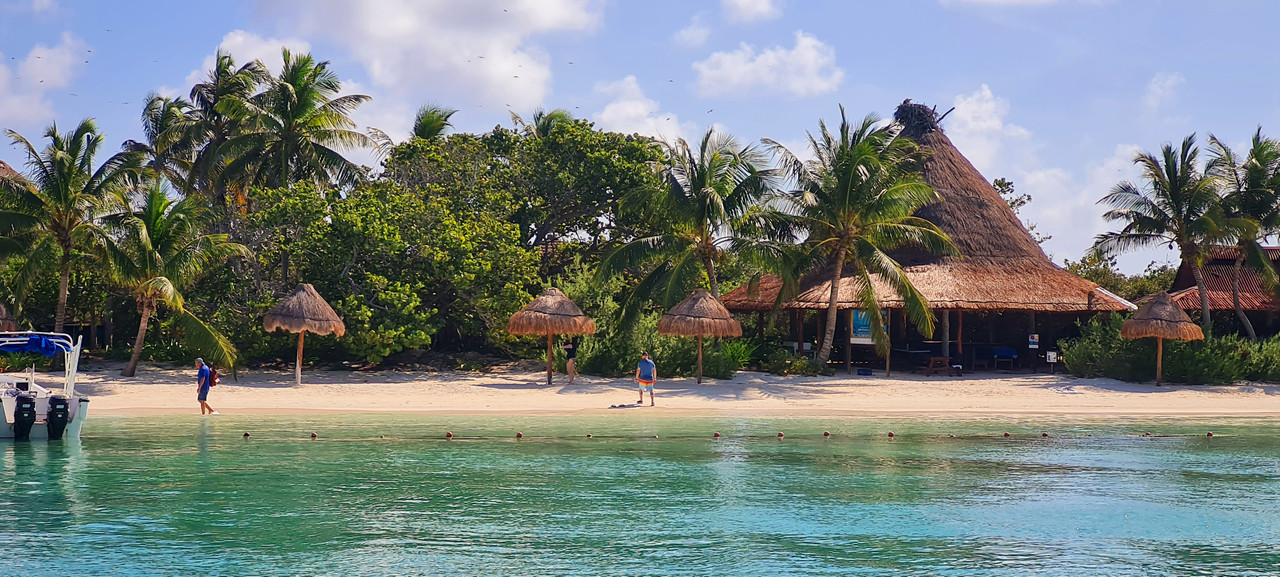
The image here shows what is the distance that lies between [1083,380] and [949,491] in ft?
45.3


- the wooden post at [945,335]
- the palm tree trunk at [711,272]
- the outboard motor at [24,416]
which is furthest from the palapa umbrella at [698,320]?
the outboard motor at [24,416]

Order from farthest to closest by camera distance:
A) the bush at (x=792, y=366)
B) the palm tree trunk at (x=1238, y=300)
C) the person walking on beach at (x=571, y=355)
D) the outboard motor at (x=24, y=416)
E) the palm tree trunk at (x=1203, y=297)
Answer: the palm tree trunk at (x=1238, y=300), the bush at (x=792, y=366), the palm tree trunk at (x=1203, y=297), the person walking on beach at (x=571, y=355), the outboard motor at (x=24, y=416)

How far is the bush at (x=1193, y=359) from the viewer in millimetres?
25172

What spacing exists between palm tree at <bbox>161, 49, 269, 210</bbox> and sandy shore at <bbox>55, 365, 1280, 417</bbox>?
22.4 ft

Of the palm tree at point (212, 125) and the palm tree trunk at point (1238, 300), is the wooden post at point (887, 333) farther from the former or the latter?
the palm tree at point (212, 125)

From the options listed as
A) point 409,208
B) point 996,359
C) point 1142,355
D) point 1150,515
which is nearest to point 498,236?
point 409,208

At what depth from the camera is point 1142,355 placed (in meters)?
25.5

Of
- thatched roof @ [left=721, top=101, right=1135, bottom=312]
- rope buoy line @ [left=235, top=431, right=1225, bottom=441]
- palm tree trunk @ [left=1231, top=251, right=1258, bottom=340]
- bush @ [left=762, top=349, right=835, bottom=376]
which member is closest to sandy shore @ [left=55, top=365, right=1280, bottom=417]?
bush @ [left=762, top=349, right=835, bottom=376]

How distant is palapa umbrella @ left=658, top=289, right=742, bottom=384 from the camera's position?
2383cm

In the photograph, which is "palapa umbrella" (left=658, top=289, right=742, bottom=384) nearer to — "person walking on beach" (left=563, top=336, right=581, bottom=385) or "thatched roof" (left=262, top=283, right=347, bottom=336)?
"person walking on beach" (left=563, top=336, right=581, bottom=385)

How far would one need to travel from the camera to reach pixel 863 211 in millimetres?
25469

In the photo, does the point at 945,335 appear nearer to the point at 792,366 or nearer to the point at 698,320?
the point at 792,366

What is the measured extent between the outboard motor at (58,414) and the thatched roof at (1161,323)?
20.5m

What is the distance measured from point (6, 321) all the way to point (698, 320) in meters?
14.1
